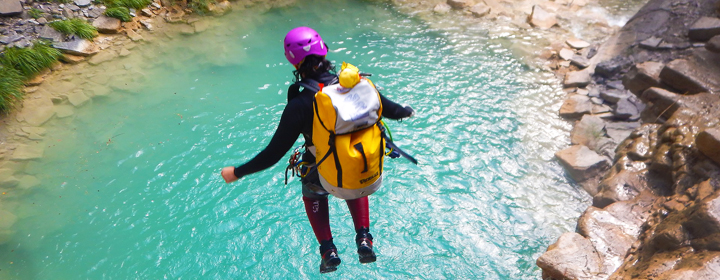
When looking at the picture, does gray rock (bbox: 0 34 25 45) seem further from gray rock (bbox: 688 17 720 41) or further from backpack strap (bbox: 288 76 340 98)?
gray rock (bbox: 688 17 720 41)

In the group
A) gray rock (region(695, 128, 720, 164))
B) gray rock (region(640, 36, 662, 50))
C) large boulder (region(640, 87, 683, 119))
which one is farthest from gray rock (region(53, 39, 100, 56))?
gray rock (region(640, 36, 662, 50))

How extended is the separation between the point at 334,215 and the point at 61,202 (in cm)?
310

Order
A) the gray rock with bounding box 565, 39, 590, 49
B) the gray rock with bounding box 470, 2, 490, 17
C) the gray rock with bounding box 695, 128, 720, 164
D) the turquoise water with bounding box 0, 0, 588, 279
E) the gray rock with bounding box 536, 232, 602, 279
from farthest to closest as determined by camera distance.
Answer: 1. the gray rock with bounding box 470, 2, 490, 17
2. the gray rock with bounding box 565, 39, 590, 49
3. the turquoise water with bounding box 0, 0, 588, 279
4. the gray rock with bounding box 695, 128, 720, 164
5. the gray rock with bounding box 536, 232, 602, 279

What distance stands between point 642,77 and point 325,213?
5.45 m

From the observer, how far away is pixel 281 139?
6.64 ft

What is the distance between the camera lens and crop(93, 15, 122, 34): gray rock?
23.5 ft

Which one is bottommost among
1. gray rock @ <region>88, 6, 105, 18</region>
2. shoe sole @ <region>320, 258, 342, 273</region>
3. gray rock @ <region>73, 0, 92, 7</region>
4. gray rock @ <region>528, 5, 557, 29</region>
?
gray rock @ <region>528, 5, 557, 29</region>

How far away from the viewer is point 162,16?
7938 millimetres

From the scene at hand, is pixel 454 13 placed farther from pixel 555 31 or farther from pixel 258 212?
pixel 258 212

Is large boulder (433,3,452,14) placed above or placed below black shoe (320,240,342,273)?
below

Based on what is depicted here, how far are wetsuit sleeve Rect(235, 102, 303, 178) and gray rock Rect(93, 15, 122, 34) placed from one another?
6.77 meters

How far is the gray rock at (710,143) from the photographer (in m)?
3.44

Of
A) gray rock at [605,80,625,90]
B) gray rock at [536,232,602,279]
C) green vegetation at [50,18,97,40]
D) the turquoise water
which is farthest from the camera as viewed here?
green vegetation at [50,18,97,40]

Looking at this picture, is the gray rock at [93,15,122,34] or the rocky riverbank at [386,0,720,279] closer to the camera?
the rocky riverbank at [386,0,720,279]
